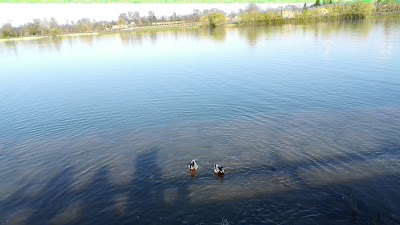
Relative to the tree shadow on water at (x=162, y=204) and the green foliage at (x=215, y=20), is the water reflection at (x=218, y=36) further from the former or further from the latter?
the tree shadow on water at (x=162, y=204)

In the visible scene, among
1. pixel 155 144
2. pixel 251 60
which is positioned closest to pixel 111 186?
pixel 155 144

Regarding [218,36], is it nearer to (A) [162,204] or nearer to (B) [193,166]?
(B) [193,166]

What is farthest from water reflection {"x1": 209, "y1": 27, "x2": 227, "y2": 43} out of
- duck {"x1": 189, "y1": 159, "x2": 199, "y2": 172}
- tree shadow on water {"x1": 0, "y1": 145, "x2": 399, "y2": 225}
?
tree shadow on water {"x1": 0, "y1": 145, "x2": 399, "y2": 225}

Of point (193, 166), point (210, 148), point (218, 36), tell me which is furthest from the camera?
point (218, 36)

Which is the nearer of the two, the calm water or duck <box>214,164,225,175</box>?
the calm water

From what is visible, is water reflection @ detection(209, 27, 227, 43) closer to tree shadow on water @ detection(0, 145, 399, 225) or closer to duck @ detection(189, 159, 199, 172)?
duck @ detection(189, 159, 199, 172)

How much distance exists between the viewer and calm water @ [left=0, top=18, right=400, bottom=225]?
9875 millimetres

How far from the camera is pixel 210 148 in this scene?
47.3 feet

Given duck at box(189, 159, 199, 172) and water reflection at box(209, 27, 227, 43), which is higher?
water reflection at box(209, 27, 227, 43)

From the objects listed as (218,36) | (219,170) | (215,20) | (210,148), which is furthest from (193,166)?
(215,20)

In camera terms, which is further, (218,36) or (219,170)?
(218,36)

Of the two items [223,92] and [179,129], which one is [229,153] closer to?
[179,129]

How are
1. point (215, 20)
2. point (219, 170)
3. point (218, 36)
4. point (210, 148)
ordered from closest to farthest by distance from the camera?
point (219, 170)
point (210, 148)
point (218, 36)
point (215, 20)

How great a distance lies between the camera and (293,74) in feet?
92.4
